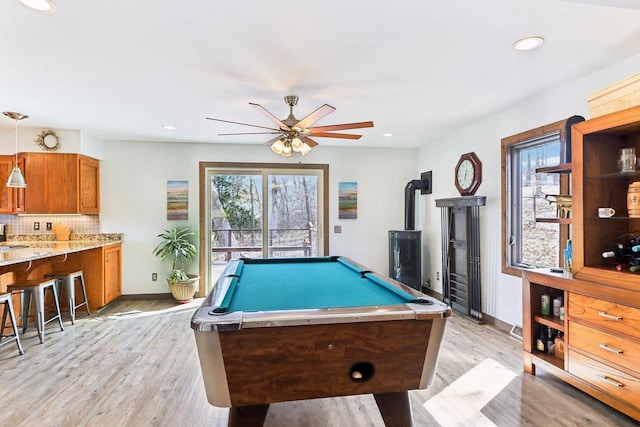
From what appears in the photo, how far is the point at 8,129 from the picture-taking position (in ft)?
15.2

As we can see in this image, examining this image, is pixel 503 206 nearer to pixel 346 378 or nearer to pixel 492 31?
pixel 492 31

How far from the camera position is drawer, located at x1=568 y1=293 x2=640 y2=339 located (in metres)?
2.09

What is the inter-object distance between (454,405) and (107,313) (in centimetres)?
428

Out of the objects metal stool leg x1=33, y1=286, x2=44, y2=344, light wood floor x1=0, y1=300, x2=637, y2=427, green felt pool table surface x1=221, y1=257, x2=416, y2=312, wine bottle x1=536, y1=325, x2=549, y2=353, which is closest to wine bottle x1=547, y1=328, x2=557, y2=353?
wine bottle x1=536, y1=325, x2=549, y2=353

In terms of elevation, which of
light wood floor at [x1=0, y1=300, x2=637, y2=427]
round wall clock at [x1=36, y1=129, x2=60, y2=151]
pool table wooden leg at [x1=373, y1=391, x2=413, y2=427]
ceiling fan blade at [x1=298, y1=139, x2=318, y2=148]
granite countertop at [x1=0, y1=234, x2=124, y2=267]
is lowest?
light wood floor at [x1=0, y1=300, x2=637, y2=427]

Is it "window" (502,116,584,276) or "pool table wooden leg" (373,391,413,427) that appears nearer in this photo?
"pool table wooden leg" (373,391,413,427)

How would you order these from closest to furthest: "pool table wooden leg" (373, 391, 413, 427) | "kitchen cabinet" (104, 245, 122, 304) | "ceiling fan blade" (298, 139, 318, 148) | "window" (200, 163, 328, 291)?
1. "pool table wooden leg" (373, 391, 413, 427)
2. "ceiling fan blade" (298, 139, 318, 148)
3. "kitchen cabinet" (104, 245, 122, 304)
4. "window" (200, 163, 328, 291)

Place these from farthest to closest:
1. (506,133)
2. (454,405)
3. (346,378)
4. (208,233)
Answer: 1. (208,233)
2. (506,133)
3. (454,405)
4. (346,378)

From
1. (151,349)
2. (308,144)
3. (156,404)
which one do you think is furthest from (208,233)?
(156,404)

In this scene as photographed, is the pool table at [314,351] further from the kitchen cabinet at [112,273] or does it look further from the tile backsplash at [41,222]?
the tile backsplash at [41,222]

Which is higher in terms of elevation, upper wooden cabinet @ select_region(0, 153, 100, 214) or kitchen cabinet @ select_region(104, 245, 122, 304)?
upper wooden cabinet @ select_region(0, 153, 100, 214)

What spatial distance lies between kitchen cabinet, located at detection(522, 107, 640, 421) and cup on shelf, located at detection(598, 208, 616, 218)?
0.06 meters

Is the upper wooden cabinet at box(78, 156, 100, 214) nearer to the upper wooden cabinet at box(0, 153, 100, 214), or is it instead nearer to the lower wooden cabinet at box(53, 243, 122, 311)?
the upper wooden cabinet at box(0, 153, 100, 214)

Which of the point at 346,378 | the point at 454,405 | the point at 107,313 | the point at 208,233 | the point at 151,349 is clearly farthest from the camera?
the point at 208,233
